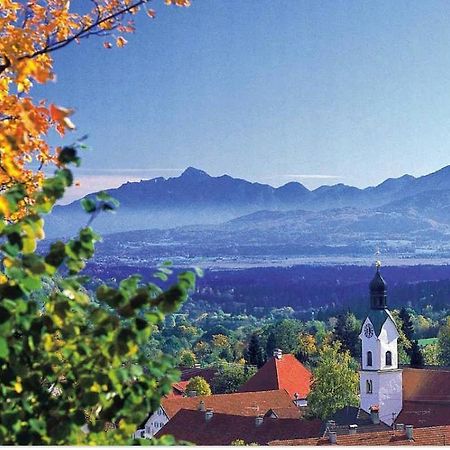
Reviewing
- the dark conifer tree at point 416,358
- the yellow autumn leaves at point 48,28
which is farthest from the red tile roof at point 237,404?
the yellow autumn leaves at point 48,28

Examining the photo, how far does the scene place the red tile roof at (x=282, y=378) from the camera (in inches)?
810

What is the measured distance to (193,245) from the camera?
404 inches

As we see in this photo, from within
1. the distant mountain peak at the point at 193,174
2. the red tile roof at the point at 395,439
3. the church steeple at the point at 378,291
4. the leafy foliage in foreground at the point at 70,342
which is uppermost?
the distant mountain peak at the point at 193,174

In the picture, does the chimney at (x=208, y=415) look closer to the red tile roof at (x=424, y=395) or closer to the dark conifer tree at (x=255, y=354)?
the red tile roof at (x=424, y=395)

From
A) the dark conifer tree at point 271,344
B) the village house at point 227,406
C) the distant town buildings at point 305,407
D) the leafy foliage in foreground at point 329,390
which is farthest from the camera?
the dark conifer tree at point 271,344

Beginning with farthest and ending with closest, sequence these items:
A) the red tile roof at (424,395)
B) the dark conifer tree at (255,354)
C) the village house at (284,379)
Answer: the dark conifer tree at (255,354), the village house at (284,379), the red tile roof at (424,395)

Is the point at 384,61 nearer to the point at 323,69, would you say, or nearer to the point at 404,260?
the point at 323,69

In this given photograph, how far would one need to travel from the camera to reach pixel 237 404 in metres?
16.5

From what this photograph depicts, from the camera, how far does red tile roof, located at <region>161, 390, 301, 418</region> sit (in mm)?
15891

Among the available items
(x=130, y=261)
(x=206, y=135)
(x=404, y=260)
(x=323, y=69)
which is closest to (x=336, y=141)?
(x=323, y=69)

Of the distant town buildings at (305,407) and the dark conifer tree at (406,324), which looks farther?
the dark conifer tree at (406,324)

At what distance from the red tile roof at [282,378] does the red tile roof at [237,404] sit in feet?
7.75

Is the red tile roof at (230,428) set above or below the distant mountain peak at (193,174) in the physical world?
below

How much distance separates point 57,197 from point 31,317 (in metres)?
0.17
